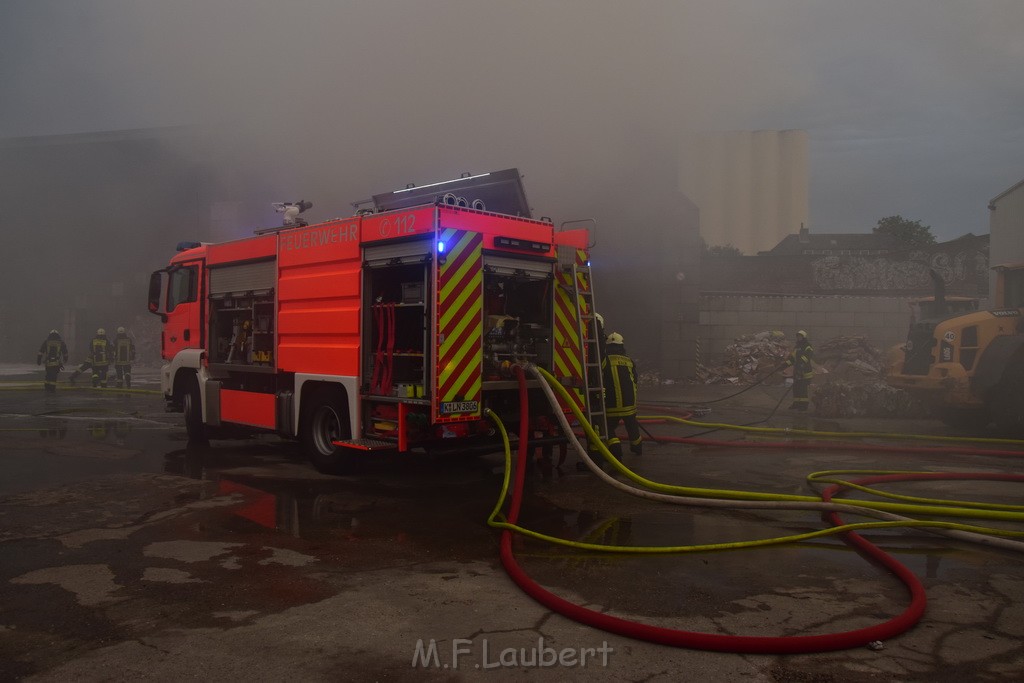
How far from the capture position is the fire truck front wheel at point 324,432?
6.71 m

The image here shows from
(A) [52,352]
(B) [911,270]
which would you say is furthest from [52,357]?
(B) [911,270]

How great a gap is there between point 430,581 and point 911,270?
25.5 m

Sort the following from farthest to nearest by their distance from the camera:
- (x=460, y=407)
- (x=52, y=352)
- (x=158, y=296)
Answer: (x=52, y=352)
(x=158, y=296)
(x=460, y=407)

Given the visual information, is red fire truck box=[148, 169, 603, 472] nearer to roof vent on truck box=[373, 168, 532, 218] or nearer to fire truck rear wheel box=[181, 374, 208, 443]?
roof vent on truck box=[373, 168, 532, 218]

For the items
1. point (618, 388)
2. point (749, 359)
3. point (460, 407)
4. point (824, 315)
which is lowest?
point (460, 407)

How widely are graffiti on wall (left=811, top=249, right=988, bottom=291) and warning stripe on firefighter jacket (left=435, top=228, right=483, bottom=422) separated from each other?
2241 cm

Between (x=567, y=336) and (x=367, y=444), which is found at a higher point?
(x=567, y=336)

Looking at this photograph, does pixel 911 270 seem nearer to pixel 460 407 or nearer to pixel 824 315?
pixel 824 315

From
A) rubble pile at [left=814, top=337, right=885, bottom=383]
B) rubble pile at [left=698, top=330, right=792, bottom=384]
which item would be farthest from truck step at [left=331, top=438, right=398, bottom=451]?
rubble pile at [left=814, top=337, right=885, bottom=383]

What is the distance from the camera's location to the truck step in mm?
5992

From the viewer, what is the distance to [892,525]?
4410 mm

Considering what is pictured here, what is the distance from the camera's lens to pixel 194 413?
8742mm

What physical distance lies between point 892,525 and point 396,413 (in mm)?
3627

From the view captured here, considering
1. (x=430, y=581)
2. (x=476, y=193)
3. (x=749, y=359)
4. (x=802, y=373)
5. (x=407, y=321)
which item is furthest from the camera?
(x=749, y=359)
